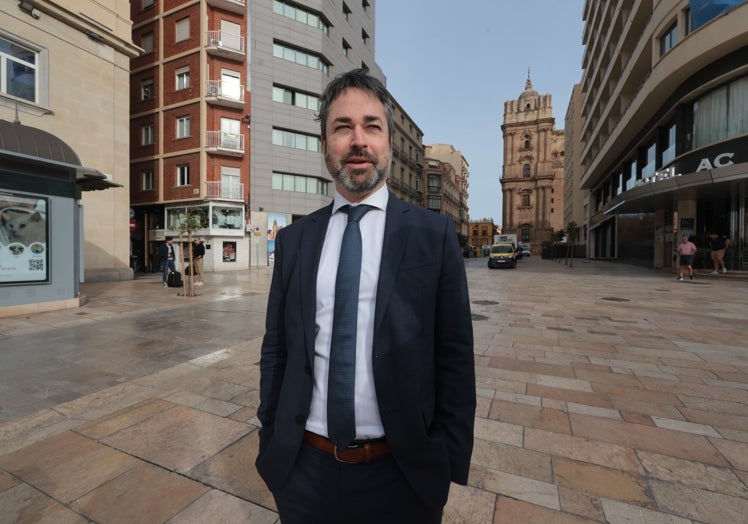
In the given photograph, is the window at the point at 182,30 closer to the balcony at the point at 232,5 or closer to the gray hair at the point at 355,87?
the balcony at the point at 232,5

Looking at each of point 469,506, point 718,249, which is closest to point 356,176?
point 469,506

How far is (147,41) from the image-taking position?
26125 millimetres

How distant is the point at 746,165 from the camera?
1362 cm

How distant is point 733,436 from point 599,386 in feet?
3.78

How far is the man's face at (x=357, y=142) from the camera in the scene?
1.39 meters

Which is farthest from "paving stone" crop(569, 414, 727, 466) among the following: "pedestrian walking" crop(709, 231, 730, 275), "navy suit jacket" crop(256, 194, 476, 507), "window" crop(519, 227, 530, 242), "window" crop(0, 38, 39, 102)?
"window" crop(519, 227, 530, 242)

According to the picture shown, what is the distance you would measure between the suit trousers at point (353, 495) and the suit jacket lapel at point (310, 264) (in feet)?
1.22

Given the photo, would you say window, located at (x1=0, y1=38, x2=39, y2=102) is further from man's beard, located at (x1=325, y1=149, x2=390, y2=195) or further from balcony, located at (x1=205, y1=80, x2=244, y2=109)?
man's beard, located at (x1=325, y1=149, x2=390, y2=195)

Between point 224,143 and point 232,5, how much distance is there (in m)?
8.92

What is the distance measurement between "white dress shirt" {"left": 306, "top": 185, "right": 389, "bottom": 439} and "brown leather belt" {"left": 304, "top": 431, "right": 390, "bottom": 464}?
3 cm

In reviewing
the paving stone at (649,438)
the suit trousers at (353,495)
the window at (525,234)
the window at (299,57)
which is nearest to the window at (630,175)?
the window at (299,57)

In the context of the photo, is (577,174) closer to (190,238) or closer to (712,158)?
(712,158)

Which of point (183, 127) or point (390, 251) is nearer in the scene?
point (390, 251)

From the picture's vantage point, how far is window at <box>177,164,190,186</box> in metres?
24.7
